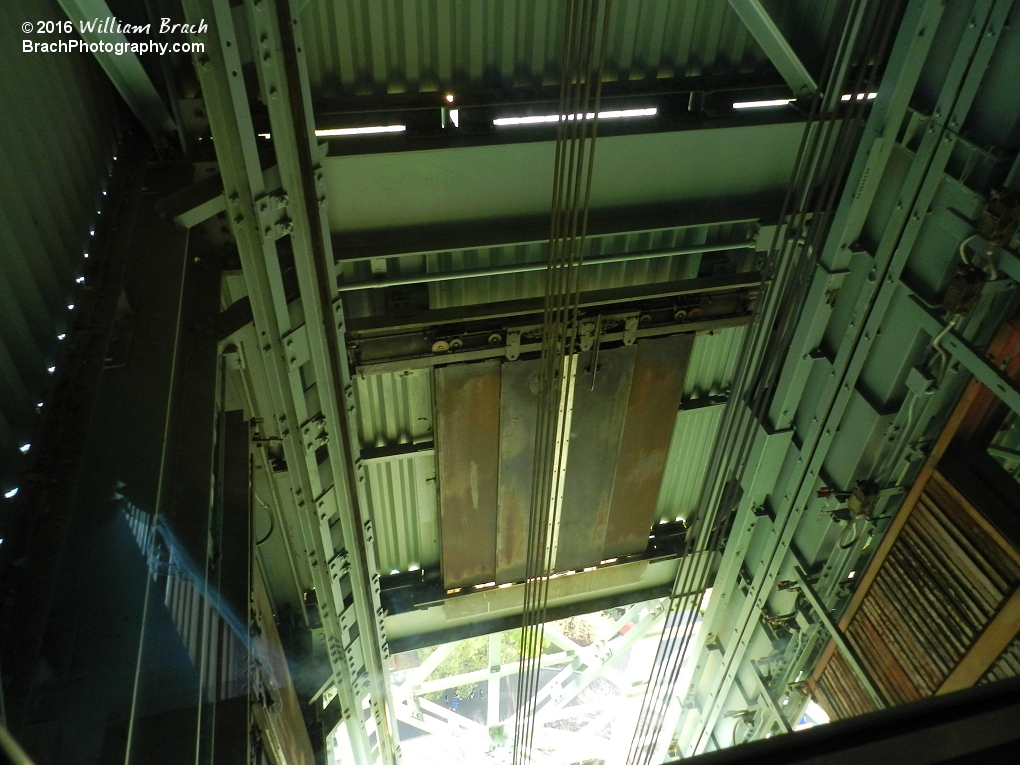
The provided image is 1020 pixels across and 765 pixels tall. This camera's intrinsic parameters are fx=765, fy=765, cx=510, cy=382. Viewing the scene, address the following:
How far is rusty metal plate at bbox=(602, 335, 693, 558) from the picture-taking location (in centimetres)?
539

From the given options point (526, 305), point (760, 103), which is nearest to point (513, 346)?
point (526, 305)

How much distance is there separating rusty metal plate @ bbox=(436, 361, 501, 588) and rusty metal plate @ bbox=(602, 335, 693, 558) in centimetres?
101

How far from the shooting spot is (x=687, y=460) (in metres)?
6.30

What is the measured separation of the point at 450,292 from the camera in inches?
194

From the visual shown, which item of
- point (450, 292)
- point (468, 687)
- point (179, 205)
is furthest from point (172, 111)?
point (468, 687)

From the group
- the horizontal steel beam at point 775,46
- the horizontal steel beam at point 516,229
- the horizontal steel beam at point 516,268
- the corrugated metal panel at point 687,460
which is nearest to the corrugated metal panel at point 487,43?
the horizontal steel beam at point 775,46

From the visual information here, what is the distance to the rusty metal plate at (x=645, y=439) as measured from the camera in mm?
5387

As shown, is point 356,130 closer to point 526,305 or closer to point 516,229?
point 516,229

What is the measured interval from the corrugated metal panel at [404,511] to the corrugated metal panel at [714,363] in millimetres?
2052

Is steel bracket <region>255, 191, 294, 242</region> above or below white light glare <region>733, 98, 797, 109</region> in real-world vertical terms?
below

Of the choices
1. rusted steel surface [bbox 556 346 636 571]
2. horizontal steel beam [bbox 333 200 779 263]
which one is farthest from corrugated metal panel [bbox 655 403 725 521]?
horizontal steel beam [bbox 333 200 779 263]

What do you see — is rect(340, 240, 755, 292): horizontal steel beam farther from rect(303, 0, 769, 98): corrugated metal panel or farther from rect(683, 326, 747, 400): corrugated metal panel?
rect(303, 0, 769, 98): corrugated metal panel

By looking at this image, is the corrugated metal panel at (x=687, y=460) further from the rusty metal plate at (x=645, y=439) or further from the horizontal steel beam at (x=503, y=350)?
the horizontal steel beam at (x=503, y=350)

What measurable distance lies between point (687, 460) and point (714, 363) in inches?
38.3
